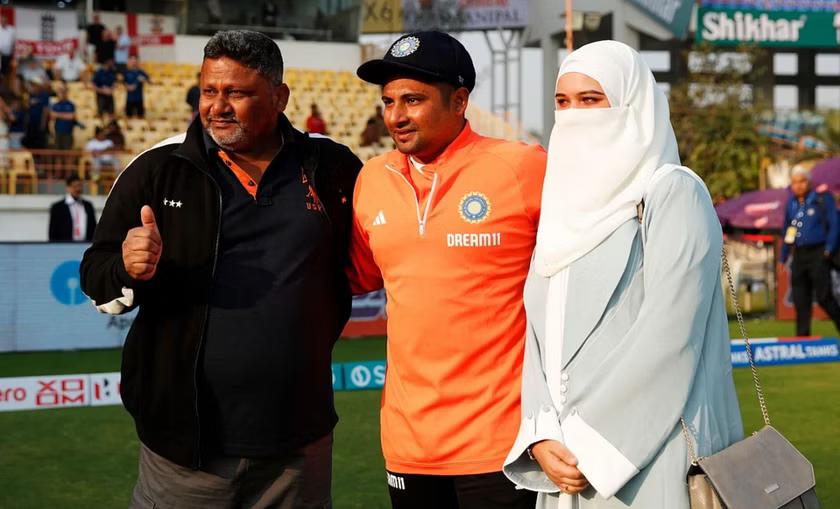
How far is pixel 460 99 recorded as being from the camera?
3.67 metres

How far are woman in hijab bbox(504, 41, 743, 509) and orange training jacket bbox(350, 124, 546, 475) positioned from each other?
0.25 m

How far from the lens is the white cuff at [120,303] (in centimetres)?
333

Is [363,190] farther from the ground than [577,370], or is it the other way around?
[363,190]

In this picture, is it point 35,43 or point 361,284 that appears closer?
point 361,284

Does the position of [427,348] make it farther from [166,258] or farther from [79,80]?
[79,80]

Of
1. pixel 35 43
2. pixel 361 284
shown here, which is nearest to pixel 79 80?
pixel 35 43

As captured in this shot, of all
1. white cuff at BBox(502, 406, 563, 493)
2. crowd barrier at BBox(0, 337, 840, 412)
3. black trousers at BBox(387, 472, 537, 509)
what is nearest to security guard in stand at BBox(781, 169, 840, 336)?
crowd barrier at BBox(0, 337, 840, 412)

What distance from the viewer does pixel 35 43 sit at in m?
26.3

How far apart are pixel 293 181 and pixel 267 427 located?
32.2 inches

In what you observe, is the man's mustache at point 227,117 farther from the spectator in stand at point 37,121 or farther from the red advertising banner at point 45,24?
the red advertising banner at point 45,24

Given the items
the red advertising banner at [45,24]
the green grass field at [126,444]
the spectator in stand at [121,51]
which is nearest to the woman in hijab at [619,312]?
the green grass field at [126,444]

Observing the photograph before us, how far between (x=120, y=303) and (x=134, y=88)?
812 inches

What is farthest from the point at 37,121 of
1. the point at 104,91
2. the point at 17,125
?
the point at 104,91

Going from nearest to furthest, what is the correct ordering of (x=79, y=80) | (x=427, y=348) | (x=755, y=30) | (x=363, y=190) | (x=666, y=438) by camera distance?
(x=666, y=438) → (x=427, y=348) → (x=363, y=190) → (x=79, y=80) → (x=755, y=30)
